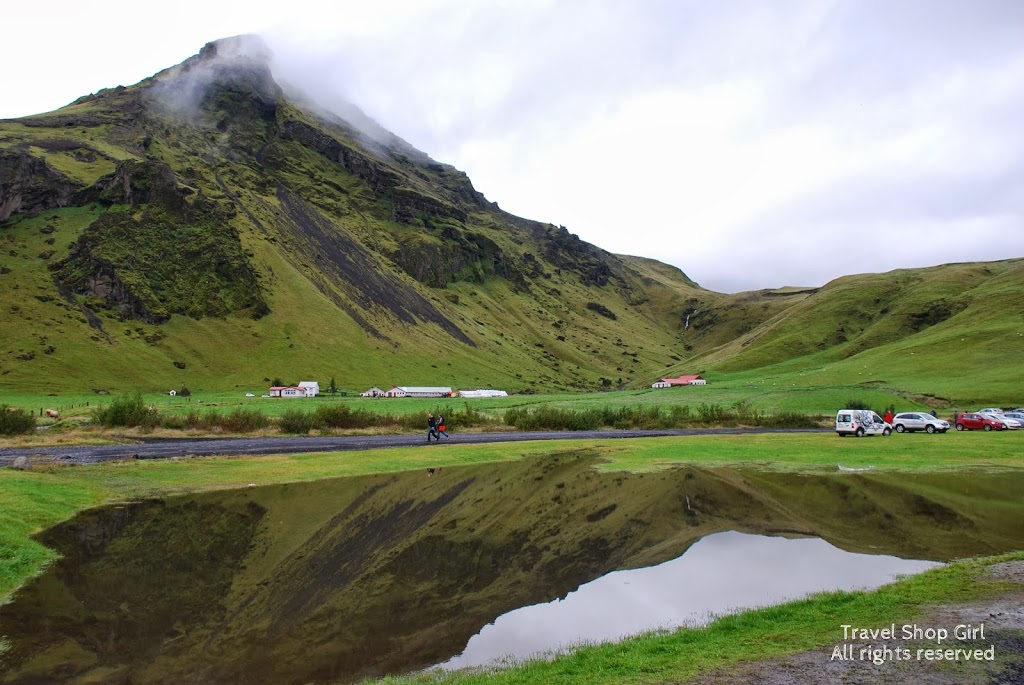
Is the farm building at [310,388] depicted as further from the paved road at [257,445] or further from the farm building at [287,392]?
the paved road at [257,445]

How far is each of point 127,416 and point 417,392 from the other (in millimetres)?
98000

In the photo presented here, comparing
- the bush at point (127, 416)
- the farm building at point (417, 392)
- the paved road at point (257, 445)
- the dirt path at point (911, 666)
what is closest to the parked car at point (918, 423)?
the paved road at point (257, 445)

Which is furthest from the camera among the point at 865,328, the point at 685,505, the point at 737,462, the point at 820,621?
the point at 865,328

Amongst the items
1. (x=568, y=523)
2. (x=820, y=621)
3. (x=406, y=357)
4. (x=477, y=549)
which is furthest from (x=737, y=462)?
(x=406, y=357)

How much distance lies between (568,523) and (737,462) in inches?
846

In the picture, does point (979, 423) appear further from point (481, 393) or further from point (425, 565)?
point (481, 393)

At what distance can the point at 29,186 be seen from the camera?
18425 cm

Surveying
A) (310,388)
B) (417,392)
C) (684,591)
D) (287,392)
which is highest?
(310,388)

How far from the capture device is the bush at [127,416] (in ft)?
209

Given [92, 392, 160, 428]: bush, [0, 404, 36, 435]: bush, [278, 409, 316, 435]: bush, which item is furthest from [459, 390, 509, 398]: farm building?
[0, 404, 36, 435]: bush

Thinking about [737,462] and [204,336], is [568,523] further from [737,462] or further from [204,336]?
[204,336]

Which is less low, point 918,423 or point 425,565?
point 918,423

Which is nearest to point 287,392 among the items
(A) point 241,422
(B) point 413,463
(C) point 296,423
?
(A) point 241,422

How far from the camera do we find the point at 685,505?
29.0 m
